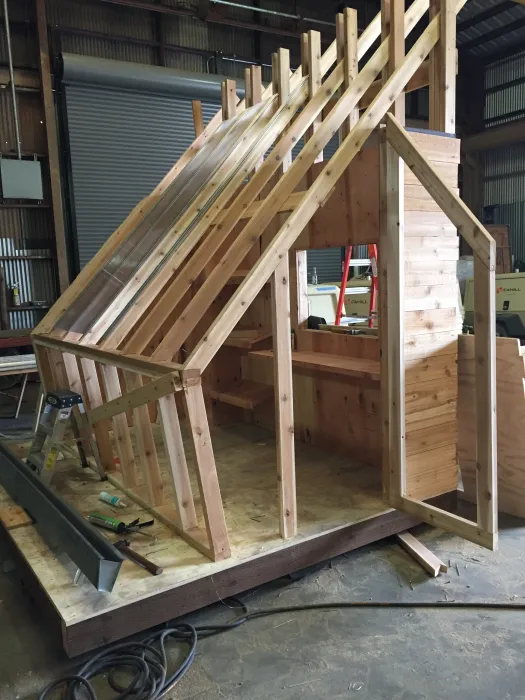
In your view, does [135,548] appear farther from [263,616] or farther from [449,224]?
[449,224]

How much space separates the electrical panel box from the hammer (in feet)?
19.5

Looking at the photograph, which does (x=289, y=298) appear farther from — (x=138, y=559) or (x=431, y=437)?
(x=138, y=559)

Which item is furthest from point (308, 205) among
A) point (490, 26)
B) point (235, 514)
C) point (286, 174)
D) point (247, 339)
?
point (490, 26)

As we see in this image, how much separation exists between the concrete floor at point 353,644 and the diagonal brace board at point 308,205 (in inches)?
44.8

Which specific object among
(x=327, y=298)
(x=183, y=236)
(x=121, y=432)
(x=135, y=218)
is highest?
(x=135, y=218)

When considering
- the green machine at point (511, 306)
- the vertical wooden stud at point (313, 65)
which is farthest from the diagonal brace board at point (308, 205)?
the green machine at point (511, 306)

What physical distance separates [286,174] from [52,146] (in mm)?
5630

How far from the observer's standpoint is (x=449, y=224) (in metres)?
3.09

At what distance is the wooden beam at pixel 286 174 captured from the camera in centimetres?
267

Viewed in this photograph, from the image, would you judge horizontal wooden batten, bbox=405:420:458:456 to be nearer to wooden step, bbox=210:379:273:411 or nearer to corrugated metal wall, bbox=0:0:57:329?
wooden step, bbox=210:379:273:411

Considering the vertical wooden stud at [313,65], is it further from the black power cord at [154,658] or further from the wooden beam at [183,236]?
the black power cord at [154,658]

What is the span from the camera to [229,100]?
14.3 feet

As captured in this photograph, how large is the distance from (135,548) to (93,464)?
130 cm

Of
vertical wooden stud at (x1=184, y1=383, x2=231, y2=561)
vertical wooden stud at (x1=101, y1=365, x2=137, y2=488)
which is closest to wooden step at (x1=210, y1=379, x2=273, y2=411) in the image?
vertical wooden stud at (x1=101, y1=365, x2=137, y2=488)
